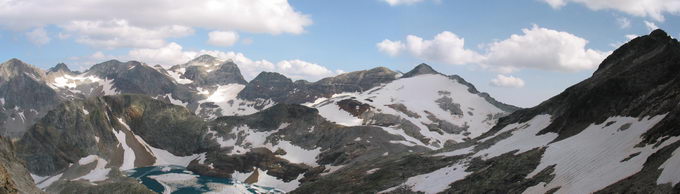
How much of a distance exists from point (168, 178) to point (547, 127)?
497 feet

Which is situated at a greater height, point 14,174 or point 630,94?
point 630,94

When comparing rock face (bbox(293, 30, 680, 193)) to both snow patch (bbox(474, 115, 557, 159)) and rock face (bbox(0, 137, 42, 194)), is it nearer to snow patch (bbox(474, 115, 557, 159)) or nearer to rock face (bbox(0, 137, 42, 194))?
snow patch (bbox(474, 115, 557, 159))

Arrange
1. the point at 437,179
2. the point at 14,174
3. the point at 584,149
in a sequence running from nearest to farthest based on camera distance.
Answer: the point at 14,174
the point at 584,149
the point at 437,179

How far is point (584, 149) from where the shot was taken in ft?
184

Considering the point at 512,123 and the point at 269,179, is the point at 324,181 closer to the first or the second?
the point at 512,123

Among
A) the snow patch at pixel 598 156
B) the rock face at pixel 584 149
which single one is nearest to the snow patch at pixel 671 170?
the rock face at pixel 584 149

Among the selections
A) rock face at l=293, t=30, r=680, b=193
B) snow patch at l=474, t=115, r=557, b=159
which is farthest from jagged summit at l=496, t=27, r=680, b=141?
snow patch at l=474, t=115, r=557, b=159

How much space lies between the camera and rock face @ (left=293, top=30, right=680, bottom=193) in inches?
1618

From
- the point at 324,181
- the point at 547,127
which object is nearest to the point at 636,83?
the point at 547,127

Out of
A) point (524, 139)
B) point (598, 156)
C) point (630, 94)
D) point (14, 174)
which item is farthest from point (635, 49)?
point (14, 174)

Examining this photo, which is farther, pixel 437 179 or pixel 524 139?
pixel 524 139

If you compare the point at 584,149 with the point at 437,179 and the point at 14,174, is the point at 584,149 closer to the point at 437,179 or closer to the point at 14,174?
the point at 437,179

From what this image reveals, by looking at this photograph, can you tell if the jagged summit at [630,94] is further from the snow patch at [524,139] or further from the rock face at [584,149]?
the snow patch at [524,139]

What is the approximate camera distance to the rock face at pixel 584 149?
41.1 m
